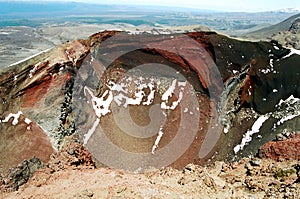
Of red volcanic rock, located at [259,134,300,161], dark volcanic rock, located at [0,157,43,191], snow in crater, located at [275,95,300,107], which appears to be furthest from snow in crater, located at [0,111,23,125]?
snow in crater, located at [275,95,300,107]

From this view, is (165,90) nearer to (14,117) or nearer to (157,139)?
(157,139)

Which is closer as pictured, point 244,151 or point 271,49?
point 244,151

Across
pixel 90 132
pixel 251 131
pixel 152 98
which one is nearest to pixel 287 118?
pixel 251 131

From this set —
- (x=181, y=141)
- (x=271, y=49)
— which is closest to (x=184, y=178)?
(x=181, y=141)

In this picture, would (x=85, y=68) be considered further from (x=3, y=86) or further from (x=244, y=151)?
(x=244, y=151)

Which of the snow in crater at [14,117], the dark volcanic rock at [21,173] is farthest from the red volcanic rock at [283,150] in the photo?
the snow in crater at [14,117]

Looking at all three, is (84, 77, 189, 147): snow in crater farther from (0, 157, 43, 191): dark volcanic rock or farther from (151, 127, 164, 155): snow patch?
(0, 157, 43, 191): dark volcanic rock
